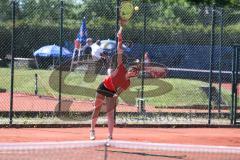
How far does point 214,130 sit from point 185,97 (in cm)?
622

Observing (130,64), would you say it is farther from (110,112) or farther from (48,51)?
(48,51)

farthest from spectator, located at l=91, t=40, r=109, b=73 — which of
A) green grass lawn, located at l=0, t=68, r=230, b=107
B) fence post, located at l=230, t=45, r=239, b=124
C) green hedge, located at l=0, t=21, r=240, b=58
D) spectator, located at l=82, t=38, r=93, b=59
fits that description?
fence post, located at l=230, t=45, r=239, b=124

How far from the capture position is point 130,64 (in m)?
17.1

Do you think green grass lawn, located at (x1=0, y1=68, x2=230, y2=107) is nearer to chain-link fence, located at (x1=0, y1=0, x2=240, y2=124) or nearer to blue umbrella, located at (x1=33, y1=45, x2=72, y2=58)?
chain-link fence, located at (x1=0, y1=0, x2=240, y2=124)

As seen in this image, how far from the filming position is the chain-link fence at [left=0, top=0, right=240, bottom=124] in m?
16.1

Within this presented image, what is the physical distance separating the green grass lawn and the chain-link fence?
0.03 meters

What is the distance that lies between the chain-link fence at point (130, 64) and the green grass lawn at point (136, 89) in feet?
0.10

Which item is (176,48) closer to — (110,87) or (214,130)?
(214,130)

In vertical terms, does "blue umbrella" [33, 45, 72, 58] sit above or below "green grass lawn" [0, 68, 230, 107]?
above

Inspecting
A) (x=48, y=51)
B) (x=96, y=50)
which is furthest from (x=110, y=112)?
(x=48, y=51)

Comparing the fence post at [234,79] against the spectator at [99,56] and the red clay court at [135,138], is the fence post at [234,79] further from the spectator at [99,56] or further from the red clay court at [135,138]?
the spectator at [99,56]

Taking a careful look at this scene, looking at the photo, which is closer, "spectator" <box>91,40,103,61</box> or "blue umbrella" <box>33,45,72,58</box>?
"spectator" <box>91,40,103,61</box>

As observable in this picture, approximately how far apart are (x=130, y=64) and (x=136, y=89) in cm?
180

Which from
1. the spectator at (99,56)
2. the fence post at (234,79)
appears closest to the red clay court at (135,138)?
the fence post at (234,79)
